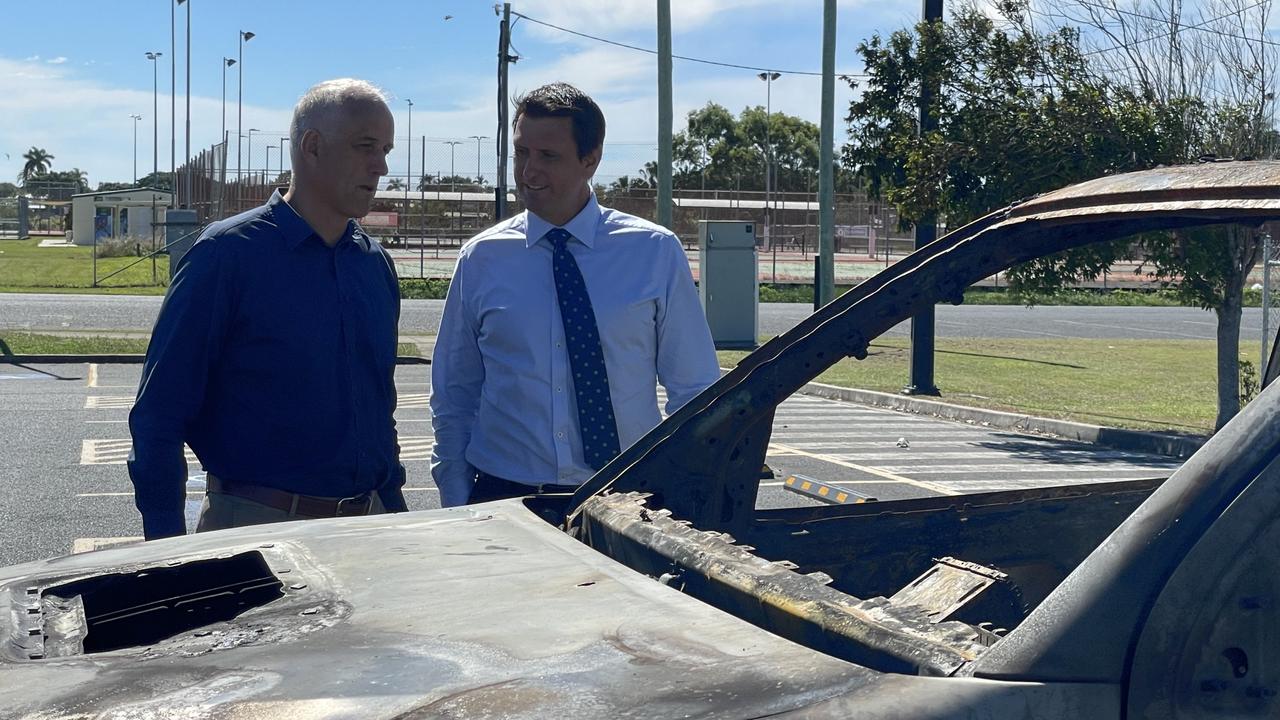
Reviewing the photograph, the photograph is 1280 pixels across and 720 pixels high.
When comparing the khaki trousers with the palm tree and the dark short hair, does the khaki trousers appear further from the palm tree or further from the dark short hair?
the palm tree

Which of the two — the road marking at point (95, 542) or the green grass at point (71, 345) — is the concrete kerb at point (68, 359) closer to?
the green grass at point (71, 345)

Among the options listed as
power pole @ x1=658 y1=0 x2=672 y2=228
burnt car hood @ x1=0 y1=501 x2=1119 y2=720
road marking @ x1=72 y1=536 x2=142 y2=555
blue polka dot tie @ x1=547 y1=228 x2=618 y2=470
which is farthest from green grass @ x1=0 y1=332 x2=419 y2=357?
burnt car hood @ x1=0 y1=501 x2=1119 y2=720

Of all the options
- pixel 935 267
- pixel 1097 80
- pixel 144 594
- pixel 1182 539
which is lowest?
pixel 144 594

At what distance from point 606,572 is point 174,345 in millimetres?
1494

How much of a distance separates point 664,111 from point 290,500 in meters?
15.3

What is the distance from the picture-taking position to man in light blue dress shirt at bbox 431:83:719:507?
367 cm

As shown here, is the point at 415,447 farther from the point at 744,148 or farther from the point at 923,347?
the point at 744,148

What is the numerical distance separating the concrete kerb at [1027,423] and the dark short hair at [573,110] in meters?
8.26

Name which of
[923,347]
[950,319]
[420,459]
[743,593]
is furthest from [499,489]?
[950,319]

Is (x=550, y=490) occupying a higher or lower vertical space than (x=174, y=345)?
lower

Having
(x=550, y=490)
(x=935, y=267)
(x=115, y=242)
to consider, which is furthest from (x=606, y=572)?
(x=115, y=242)

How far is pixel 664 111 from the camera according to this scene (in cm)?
1838

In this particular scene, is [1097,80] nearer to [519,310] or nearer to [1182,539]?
[519,310]

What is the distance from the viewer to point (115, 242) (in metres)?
48.2
